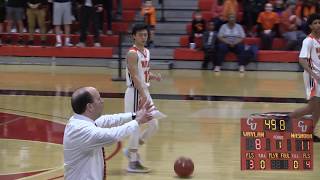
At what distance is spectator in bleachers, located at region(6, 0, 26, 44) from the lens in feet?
65.6

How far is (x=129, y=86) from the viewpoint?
808cm

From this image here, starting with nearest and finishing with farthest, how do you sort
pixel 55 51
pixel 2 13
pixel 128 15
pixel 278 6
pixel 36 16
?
pixel 278 6 < pixel 55 51 < pixel 36 16 < pixel 2 13 < pixel 128 15

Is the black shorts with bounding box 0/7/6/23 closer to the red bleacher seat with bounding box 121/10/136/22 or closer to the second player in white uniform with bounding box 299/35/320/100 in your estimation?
the red bleacher seat with bounding box 121/10/136/22

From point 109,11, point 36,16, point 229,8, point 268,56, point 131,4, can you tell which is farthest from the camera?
point 131,4

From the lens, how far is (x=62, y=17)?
19.8m

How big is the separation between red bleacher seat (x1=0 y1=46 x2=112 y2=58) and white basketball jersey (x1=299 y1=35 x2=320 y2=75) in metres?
10.7

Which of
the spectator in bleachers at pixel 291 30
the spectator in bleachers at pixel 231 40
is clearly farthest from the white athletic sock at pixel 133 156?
the spectator in bleachers at pixel 291 30

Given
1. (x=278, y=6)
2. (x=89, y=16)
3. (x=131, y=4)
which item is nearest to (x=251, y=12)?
(x=278, y=6)

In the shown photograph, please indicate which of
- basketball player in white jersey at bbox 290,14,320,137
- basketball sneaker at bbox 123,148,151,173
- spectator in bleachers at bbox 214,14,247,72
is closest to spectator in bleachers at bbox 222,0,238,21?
spectator in bleachers at bbox 214,14,247,72

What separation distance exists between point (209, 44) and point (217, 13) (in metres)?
1.57

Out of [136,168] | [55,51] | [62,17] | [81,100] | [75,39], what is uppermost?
[81,100]
